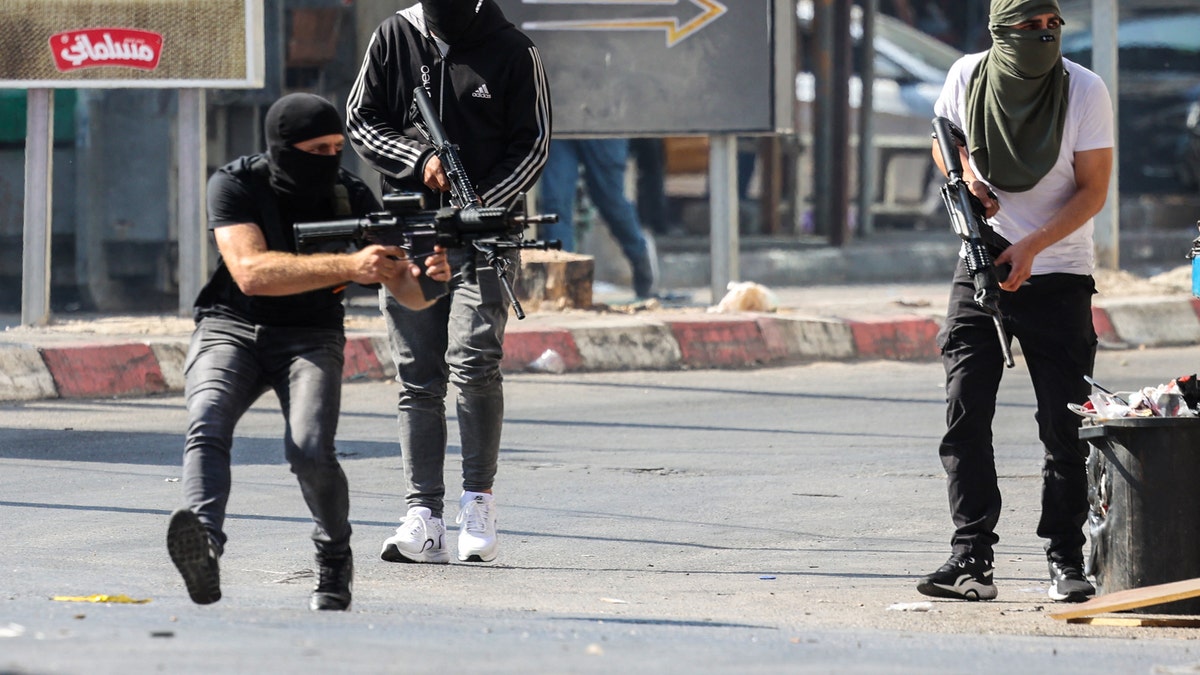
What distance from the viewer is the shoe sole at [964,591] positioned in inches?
217

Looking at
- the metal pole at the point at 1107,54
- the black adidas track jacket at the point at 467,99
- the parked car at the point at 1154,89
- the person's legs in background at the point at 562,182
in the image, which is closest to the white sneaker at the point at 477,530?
the black adidas track jacket at the point at 467,99

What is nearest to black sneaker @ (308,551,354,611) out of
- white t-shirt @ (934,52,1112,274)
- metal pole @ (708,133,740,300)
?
white t-shirt @ (934,52,1112,274)

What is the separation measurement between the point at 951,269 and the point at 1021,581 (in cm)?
1100

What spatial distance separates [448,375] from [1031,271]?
1.80m

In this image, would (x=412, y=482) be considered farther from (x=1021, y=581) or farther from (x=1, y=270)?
(x=1, y=270)

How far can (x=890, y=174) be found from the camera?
18.8 meters

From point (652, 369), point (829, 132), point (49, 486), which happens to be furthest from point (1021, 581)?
point (829, 132)

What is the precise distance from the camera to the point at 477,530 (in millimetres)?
5961

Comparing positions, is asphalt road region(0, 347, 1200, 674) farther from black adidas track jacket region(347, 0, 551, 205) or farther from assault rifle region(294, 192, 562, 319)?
black adidas track jacket region(347, 0, 551, 205)

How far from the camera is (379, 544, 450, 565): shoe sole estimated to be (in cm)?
590

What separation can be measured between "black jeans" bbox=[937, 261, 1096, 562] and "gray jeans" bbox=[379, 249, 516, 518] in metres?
1.35

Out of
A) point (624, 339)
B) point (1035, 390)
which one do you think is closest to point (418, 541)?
point (1035, 390)

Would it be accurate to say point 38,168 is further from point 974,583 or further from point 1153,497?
point 1153,497

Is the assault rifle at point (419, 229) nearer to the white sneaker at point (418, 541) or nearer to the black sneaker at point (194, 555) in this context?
the black sneaker at point (194, 555)
